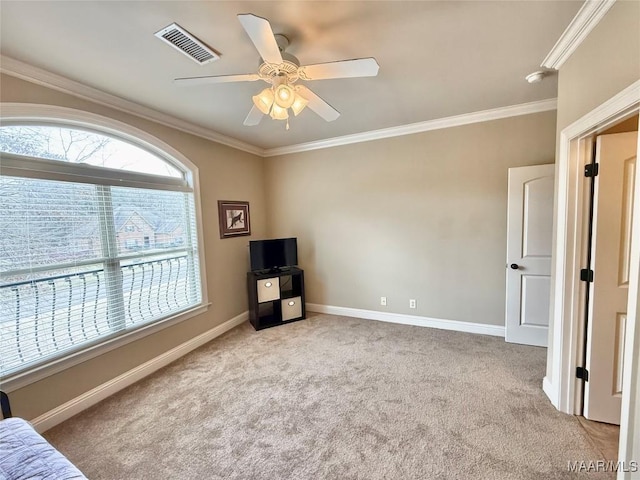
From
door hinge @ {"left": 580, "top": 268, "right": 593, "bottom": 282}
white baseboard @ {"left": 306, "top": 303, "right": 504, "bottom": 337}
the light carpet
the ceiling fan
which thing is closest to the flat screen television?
white baseboard @ {"left": 306, "top": 303, "right": 504, "bottom": 337}

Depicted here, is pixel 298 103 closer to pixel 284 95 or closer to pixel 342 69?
pixel 284 95

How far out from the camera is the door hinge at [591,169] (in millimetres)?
1830

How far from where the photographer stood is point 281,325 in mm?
3895

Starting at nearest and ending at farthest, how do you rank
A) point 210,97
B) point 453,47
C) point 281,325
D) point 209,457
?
point 209,457
point 453,47
point 210,97
point 281,325

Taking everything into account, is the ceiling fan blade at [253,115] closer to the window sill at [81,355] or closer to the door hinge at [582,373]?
the window sill at [81,355]

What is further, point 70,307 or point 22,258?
point 70,307

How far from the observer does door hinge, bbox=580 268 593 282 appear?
1.89m

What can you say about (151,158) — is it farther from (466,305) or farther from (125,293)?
(466,305)

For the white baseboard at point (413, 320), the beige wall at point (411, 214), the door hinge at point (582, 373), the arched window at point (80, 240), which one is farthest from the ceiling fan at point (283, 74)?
the white baseboard at point (413, 320)

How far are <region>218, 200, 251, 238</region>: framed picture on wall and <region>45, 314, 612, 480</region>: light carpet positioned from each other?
5.21ft

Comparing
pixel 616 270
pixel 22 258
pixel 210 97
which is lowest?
pixel 616 270

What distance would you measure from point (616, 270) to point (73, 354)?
13.1ft

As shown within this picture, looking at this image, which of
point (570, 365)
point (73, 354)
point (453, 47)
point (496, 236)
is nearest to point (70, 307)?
point (73, 354)

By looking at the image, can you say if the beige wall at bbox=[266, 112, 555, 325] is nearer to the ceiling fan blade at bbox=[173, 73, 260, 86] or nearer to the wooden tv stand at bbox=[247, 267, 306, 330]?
the wooden tv stand at bbox=[247, 267, 306, 330]
